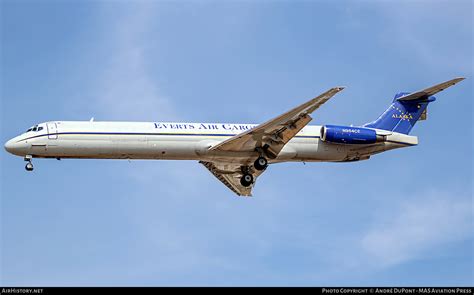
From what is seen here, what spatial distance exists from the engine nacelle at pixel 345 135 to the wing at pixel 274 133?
189 centimetres

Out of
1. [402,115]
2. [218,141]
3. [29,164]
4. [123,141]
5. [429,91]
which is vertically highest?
[429,91]

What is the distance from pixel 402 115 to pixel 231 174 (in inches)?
365

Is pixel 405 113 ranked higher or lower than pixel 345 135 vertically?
higher

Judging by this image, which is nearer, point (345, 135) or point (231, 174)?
point (345, 135)

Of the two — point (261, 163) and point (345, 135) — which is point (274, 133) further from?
point (345, 135)

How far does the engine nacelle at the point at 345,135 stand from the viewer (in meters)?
38.4

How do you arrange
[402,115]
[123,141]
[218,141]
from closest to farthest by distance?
1. [123,141]
2. [218,141]
3. [402,115]

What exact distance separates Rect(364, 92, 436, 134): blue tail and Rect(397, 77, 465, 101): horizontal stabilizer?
205mm

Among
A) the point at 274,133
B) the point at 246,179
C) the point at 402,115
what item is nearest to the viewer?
the point at 274,133

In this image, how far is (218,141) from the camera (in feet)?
125

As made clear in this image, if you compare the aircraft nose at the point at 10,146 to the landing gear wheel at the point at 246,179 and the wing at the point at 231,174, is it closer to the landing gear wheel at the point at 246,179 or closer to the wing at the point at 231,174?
the wing at the point at 231,174

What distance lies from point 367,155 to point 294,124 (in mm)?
4842

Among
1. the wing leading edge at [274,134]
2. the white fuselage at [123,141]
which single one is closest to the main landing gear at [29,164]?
the white fuselage at [123,141]

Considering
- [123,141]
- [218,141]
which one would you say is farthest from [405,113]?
[123,141]
